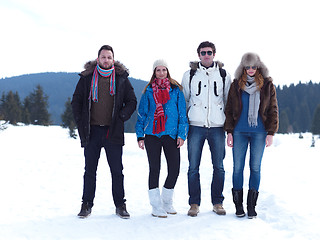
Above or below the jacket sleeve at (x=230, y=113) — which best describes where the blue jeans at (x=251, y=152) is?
below

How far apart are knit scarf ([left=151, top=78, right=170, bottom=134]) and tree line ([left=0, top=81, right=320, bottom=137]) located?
56.3 feet

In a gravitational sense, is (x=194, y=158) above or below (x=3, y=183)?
above

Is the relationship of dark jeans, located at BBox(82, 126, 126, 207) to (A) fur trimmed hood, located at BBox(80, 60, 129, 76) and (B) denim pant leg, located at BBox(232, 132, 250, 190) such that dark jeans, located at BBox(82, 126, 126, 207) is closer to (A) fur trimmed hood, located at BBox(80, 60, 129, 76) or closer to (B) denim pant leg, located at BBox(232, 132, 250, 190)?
(A) fur trimmed hood, located at BBox(80, 60, 129, 76)

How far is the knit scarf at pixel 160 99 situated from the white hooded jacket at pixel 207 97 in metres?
0.43

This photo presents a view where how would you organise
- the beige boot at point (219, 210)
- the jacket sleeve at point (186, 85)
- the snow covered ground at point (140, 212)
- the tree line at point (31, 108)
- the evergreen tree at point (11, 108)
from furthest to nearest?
the tree line at point (31, 108)
the evergreen tree at point (11, 108)
the jacket sleeve at point (186, 85)
the beige boot at point (219, 210)
the snow covered ground at point (140, 212)

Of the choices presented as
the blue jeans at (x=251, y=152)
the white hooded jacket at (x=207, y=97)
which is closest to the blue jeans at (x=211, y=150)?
the white hooded jacket at (x=207, y=97)

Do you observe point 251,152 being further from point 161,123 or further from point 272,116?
point 161,123

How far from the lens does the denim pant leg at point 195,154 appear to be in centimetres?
450

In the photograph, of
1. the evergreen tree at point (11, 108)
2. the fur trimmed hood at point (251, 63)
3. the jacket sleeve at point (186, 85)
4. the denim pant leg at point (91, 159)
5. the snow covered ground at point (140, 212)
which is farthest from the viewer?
the evergreen tree at point (11, 108)

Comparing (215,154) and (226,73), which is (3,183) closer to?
(215,154)

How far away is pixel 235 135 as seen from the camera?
438 cm

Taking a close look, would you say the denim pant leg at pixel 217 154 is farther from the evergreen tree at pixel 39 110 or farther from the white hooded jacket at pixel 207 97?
the evergreen tree at pixel 39 110

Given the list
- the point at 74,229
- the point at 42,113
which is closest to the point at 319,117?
the point at 42,113

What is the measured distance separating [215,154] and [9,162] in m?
8.11
